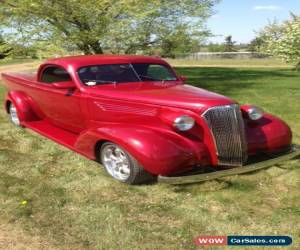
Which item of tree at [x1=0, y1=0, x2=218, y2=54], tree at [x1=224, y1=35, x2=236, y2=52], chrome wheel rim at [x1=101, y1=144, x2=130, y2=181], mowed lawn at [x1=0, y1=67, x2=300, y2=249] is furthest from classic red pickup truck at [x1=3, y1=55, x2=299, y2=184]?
tree at [x1=224, y1=35, x2=236, y2=52]

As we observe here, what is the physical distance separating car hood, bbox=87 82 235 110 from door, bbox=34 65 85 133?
0.47 meters

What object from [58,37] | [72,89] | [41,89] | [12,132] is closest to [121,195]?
[72,89]

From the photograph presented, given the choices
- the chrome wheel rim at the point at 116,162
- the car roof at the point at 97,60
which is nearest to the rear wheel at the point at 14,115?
the car roof at the point at 97,60

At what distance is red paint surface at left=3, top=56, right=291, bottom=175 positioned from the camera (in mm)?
4762

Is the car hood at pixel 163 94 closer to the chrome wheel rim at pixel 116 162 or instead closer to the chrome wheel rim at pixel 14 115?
the chrome wheel rim at pixel 116 162

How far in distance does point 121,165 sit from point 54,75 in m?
2.58

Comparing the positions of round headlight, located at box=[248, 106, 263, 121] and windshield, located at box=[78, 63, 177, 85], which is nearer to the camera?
round headlight, located at box=[248, 106, 263, 121]

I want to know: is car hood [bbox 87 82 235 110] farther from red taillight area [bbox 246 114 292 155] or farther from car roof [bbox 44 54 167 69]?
red taillight area [bbox 246 114 292 155]

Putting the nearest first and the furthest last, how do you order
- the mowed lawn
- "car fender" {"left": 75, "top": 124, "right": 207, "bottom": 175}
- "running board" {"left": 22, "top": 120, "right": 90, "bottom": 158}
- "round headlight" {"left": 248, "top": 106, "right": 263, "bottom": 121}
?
the mowed lawn < "car fender" {"left": 75, "top": 124, "right": 207, "bottom": 175} < "round headlight" {"left": 248, "top": 106, "right": 263, "bottom": 121} < "running board" {"left": 22, "top": 120, "right": 90, "bottom": 158}

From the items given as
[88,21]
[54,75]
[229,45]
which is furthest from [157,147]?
[229,45]

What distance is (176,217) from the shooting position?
4211 mm

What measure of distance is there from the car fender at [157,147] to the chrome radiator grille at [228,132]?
23 cm

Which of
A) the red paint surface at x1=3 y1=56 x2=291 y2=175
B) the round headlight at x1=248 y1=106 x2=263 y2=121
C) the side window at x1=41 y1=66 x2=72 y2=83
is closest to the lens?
the red paint surface at x1=3 y1=56 x2=291 y2=175

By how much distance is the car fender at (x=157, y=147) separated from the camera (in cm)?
464
